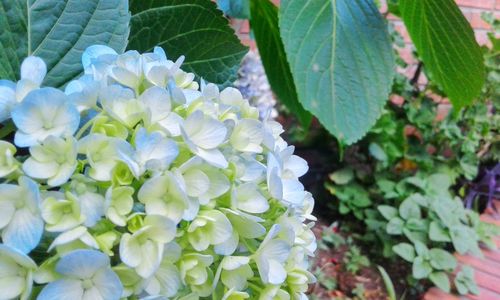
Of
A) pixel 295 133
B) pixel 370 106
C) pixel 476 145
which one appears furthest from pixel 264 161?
pixel 476 145

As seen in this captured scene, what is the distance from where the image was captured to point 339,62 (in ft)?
1.68

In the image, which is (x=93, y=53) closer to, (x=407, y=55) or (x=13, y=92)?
(x=13, y=92)

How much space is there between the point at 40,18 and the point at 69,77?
0.04 metres

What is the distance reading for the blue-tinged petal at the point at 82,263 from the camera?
20 cm

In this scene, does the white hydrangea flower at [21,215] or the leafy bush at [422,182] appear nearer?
the white hydrangea flower at [21,215]

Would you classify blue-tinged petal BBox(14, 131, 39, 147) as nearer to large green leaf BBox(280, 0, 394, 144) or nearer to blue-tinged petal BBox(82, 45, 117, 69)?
blue-tinged petal BBox(82, 45, 117, 69)

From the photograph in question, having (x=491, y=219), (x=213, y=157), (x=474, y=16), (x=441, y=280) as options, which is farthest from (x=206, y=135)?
(x=474, y=16)

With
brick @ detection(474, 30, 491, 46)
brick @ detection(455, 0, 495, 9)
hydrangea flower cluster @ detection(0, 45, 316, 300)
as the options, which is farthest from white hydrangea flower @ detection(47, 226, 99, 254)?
brick @ detection(474, 30, 491, 46)

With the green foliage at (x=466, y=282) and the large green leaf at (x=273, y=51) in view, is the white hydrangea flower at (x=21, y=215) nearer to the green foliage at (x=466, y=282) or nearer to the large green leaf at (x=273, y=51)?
the large green leaf at (x=273, y=51)

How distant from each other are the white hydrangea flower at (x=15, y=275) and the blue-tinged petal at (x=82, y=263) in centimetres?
1

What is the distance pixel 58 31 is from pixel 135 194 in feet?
0.42

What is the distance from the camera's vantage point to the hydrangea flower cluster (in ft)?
0.70

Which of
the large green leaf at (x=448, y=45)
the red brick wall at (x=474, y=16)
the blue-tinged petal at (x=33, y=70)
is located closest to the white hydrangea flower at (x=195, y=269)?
the blue-tinged petal at (x=33, y=70)

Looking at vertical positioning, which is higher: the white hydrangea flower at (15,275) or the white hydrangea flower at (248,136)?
the white hydrangea flower at (248,136)
